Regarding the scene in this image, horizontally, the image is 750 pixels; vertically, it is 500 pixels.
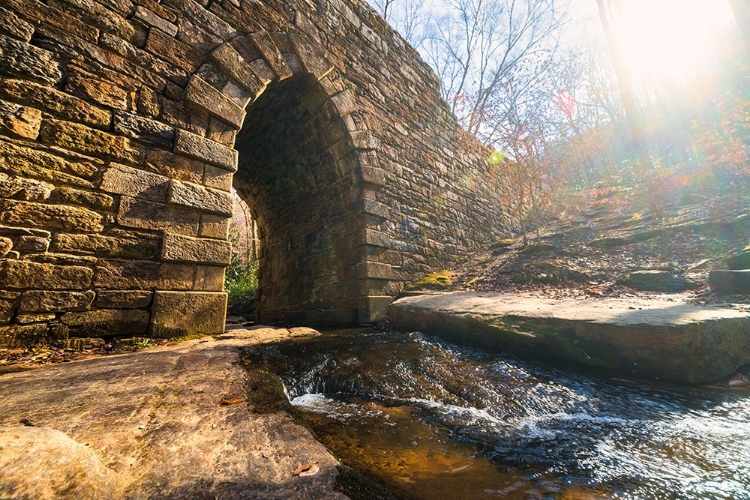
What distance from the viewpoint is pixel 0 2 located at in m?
2.65

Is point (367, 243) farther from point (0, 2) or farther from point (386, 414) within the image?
point (0, 2)

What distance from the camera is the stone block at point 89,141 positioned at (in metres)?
2.74

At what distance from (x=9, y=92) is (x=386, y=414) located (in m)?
3.93

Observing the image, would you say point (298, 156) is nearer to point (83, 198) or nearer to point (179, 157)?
point (179, 157)

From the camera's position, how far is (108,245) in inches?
112

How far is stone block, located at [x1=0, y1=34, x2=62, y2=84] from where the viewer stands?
8.53 ft

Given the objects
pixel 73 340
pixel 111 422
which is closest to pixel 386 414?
pixel 111 422

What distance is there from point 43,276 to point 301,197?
4.40m

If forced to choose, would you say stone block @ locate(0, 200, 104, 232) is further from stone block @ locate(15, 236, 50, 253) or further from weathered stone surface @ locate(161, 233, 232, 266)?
weathered stone surface @ locate(161, 233, 232, 266)

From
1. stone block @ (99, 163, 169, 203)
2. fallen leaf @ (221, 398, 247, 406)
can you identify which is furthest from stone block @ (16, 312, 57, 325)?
fallen leaf @ (221, 398, 247, 406)

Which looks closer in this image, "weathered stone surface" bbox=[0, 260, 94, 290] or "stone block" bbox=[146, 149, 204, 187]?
"weathered stone surface" bbox=[0, 260, 94, 290]

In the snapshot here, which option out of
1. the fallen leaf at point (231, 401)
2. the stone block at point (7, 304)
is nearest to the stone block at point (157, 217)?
the stone block at point (7, 304)

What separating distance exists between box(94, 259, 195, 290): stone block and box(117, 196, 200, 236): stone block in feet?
1.21

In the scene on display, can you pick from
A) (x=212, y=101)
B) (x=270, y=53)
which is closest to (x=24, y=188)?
(x=212, y=101)
